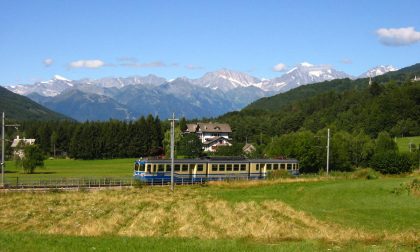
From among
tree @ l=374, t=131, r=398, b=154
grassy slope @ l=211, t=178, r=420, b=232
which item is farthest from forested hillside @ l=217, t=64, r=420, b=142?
grassy slope @ l=211, t=178, r=420, b=232

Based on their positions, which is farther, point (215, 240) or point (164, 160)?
point (164, 160)

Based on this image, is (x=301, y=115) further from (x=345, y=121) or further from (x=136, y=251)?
(x=136, y=251)

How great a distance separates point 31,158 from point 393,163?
50.9 metres

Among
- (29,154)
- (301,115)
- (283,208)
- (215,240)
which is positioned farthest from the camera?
(301,115)

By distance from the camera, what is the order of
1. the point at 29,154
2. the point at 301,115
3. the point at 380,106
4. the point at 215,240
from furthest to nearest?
the point at 301,115 → the point at 380,106 → the point at 29,154 → the point at 215,240

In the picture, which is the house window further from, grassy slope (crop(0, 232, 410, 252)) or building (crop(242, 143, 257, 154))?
building (crop(242, 143, 257, 154))

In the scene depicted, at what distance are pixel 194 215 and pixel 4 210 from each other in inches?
452

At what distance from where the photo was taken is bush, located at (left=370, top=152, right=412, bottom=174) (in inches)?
2477

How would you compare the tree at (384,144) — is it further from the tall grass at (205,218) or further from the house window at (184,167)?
the tall grass at (205,218)

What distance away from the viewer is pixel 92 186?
47.2 m

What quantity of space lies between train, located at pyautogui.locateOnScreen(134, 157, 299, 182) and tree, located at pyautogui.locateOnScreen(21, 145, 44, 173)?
29089 mm

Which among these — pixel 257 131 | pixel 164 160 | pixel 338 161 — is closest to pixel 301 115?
pixel 257 131

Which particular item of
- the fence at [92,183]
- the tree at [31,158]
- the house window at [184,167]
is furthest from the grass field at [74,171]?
the house window at [184,167]

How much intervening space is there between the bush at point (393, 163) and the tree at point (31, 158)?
48493mm
